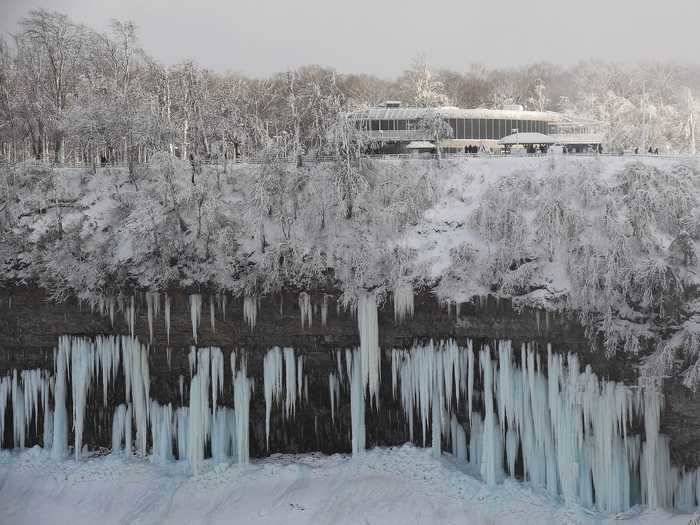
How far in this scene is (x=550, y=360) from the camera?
20641 millimetres

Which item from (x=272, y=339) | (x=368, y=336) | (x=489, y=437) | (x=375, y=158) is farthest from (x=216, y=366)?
(x=375, y=158)

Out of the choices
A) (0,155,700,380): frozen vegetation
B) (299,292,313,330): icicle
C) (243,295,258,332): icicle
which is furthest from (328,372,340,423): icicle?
(243,295,258,332): icicle

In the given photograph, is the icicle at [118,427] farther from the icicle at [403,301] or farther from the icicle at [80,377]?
the icicle at [403,301]

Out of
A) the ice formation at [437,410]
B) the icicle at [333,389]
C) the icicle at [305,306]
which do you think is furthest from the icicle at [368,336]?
the icicle at [305,306]

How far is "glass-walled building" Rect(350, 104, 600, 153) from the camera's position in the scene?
35.2 meters

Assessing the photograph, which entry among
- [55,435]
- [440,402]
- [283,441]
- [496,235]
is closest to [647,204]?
[496,235]

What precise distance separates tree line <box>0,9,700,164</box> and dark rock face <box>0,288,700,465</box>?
20.9ft

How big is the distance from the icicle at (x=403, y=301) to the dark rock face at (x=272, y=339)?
24 centimetres

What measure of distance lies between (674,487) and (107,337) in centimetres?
1832

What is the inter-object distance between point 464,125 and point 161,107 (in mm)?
17386

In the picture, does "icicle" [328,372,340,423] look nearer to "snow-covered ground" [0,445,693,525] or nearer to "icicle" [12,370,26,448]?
"snow-covered ground" [0,445,693,525]

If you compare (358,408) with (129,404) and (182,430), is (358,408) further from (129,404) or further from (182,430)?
(129,404)

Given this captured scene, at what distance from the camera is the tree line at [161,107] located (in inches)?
1120

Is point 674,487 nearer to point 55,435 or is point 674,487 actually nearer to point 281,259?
point 281,259
